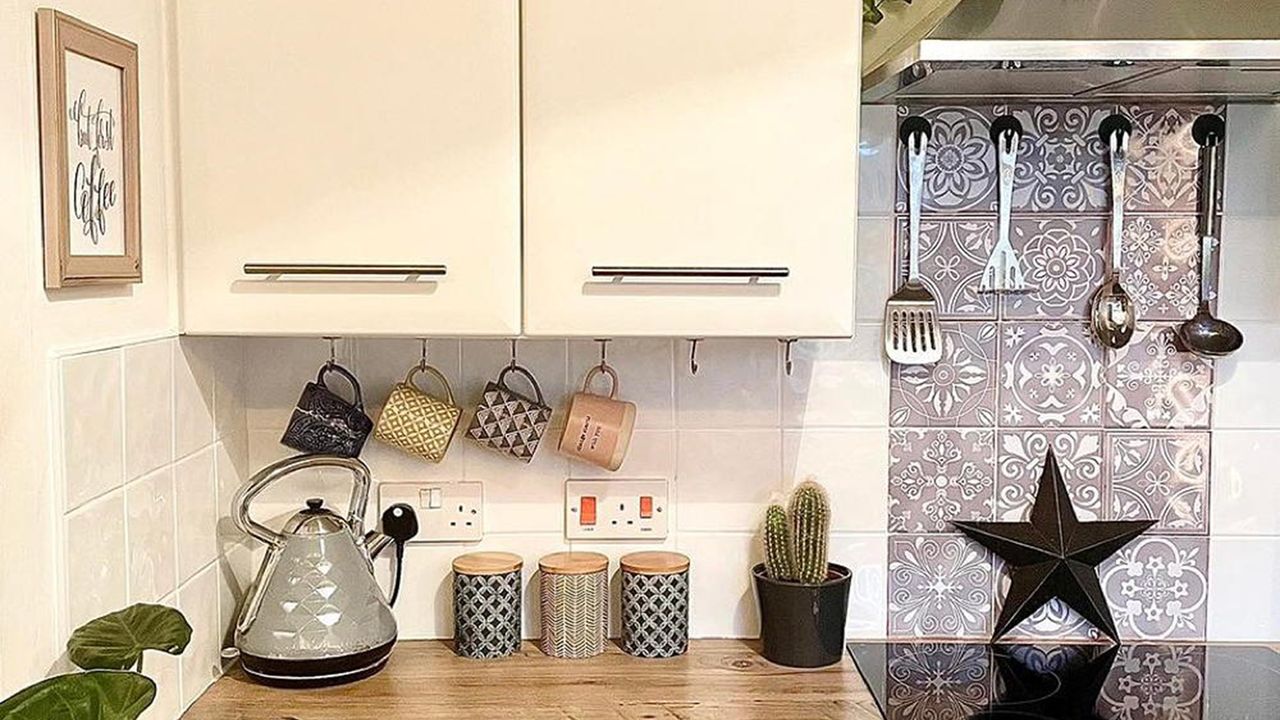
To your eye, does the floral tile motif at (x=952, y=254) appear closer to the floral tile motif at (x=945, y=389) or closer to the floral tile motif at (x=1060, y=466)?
the floral tile motif at (x=945, y=389)

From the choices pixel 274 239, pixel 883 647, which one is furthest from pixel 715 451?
pixel 274 239

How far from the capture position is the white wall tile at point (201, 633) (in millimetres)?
1673

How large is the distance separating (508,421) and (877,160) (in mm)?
659

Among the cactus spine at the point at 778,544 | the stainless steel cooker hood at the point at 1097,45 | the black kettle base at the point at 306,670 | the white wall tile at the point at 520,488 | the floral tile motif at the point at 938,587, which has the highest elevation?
the stainless steel cooker hood at the point at 1097,45

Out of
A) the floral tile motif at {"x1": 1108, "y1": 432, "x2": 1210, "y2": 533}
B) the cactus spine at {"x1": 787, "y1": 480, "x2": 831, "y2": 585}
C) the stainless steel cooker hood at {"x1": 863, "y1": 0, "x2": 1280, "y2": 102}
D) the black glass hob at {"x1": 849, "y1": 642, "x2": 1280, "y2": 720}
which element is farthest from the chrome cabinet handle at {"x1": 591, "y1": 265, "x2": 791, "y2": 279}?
the floral tile motif at {"x1": 1108, "y1": 432, "x2": 1210, "y2": 533}

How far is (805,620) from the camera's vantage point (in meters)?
1.84

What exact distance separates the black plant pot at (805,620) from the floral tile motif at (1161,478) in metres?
0.46

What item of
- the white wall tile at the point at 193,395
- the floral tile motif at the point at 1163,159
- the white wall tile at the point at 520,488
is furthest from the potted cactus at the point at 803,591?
the white wall tile at the point at 193,395

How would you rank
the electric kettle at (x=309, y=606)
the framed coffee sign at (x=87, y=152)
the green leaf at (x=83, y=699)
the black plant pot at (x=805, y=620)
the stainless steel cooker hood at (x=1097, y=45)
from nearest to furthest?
the green leaf at (x=83, y=699), the framed coffee sign at (x=87, y=152), the stainless steel cooker hood at (x=1097, y=45), the electric kettle at (x=309, y=606), the black plant pot at (x=805, y=620)

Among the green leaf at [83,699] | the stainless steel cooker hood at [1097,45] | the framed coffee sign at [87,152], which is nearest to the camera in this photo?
the green leaf at [83,699]

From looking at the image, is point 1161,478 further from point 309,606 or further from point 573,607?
point 309,606

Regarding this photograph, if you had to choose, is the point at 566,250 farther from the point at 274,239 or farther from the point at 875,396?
the point at 875,396

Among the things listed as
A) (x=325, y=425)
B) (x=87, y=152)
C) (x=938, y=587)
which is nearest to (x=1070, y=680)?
(x=938, y=587)

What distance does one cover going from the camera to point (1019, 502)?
199 cm
